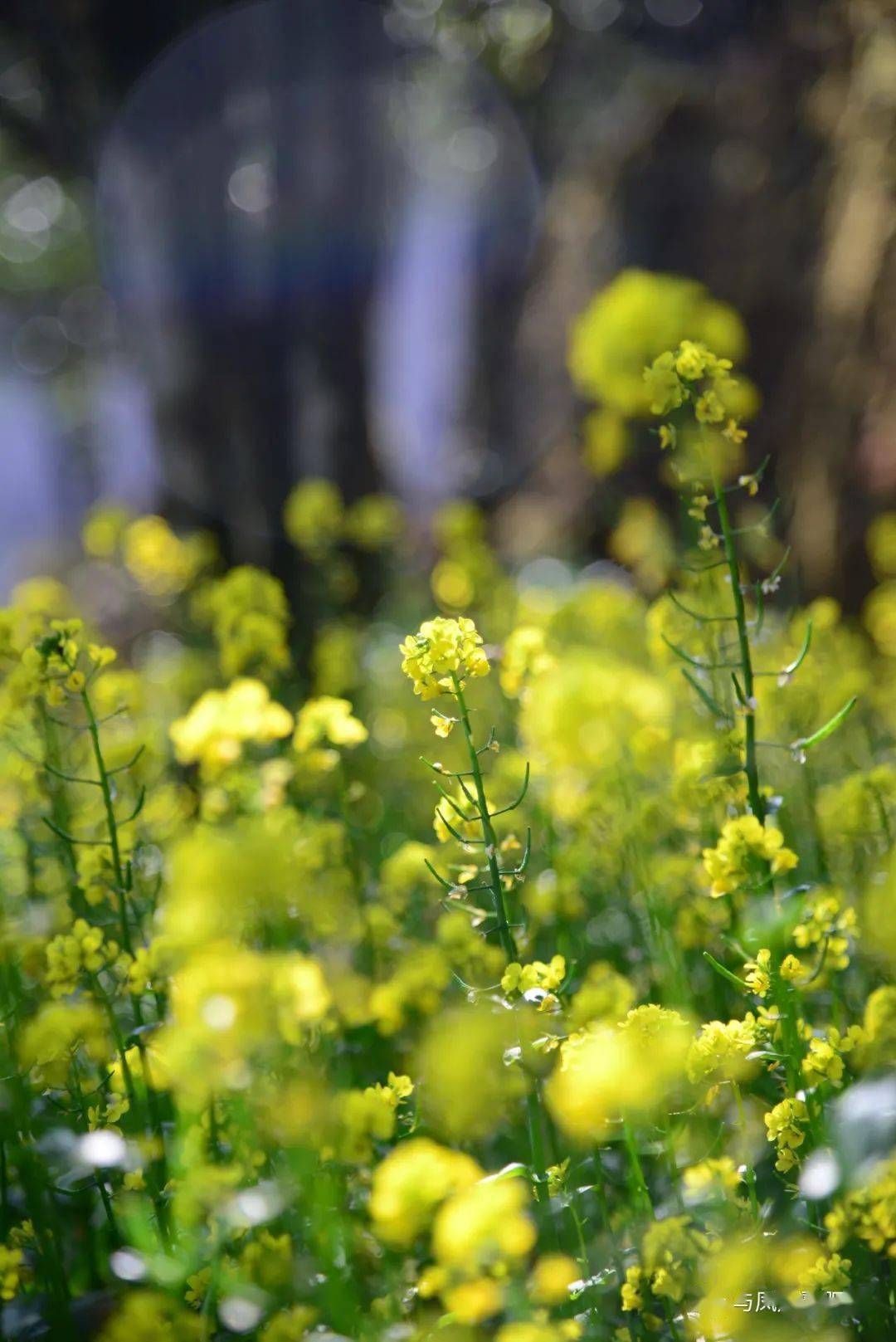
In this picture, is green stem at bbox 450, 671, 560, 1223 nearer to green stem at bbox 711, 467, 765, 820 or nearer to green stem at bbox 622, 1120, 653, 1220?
green stem at bbox 622, 1120, 653, 1220

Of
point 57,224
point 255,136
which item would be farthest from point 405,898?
point 57,224

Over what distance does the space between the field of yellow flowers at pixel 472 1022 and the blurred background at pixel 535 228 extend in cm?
294

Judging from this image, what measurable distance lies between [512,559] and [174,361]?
244cm

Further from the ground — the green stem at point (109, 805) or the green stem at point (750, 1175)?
the green stem at point (109, 805)

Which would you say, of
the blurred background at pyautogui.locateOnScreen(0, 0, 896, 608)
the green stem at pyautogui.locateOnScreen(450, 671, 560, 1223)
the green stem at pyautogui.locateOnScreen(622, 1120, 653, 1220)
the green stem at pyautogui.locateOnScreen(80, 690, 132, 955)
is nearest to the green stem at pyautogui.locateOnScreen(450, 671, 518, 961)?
the green stem at pyautogui.locateOnScreen(450, 671, 560, 1223)

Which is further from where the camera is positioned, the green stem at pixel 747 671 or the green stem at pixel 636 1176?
the green stem at pixel 747 671

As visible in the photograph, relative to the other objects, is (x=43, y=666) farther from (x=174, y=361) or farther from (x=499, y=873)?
(x=174, y=361)

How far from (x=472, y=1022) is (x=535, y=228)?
8226mm

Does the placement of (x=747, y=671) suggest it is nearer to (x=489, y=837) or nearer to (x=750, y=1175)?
(x=489, y=837)

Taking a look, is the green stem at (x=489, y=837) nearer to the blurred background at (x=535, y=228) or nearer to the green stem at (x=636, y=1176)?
the green stem at (x=636, y=1176)

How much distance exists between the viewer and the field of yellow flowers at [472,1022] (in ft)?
4.75

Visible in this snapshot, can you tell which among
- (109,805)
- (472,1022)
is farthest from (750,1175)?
(109,805)

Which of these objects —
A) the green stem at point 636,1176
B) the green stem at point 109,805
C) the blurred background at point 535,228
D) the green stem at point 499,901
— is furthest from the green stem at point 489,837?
the blurred background at point 535,228

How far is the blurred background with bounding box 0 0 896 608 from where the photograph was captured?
5707mm
